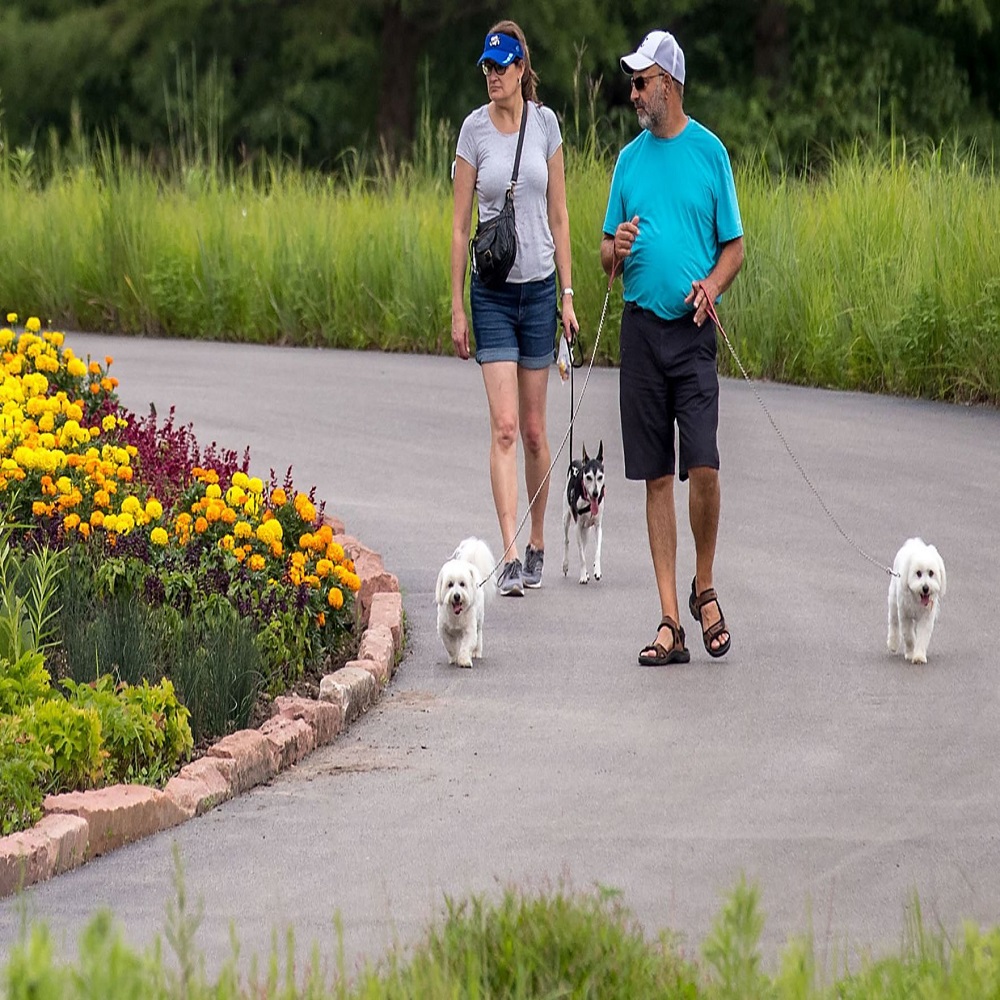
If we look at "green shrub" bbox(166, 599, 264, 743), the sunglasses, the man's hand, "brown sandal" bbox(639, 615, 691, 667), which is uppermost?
the sunglasses

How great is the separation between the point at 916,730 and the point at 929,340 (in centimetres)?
914

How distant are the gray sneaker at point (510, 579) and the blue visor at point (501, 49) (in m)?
2.35

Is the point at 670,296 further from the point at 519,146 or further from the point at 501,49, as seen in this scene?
the point at 501,49

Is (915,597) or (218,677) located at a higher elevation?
(915,597)

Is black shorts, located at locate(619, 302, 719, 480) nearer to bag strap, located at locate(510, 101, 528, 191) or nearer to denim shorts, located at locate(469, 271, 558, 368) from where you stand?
denim shorts, located at locate(469, 271, 558, 368)

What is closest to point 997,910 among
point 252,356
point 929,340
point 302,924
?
point 302,924

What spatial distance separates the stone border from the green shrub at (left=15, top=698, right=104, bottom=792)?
133 millimetres

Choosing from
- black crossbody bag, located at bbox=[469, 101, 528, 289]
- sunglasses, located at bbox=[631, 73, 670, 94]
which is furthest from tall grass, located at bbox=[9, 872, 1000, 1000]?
black crossbody bag, located at bbox=[469, 101, 528, 289]

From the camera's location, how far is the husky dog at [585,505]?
36.1 feet

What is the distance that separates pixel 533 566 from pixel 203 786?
4.14 meters

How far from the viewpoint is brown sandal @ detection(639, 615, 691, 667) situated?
29.8 ft

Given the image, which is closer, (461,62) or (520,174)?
(520,174)

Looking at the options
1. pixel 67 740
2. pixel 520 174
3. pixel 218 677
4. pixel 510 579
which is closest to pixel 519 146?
pixel 520 174

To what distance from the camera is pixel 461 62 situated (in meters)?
39.6
